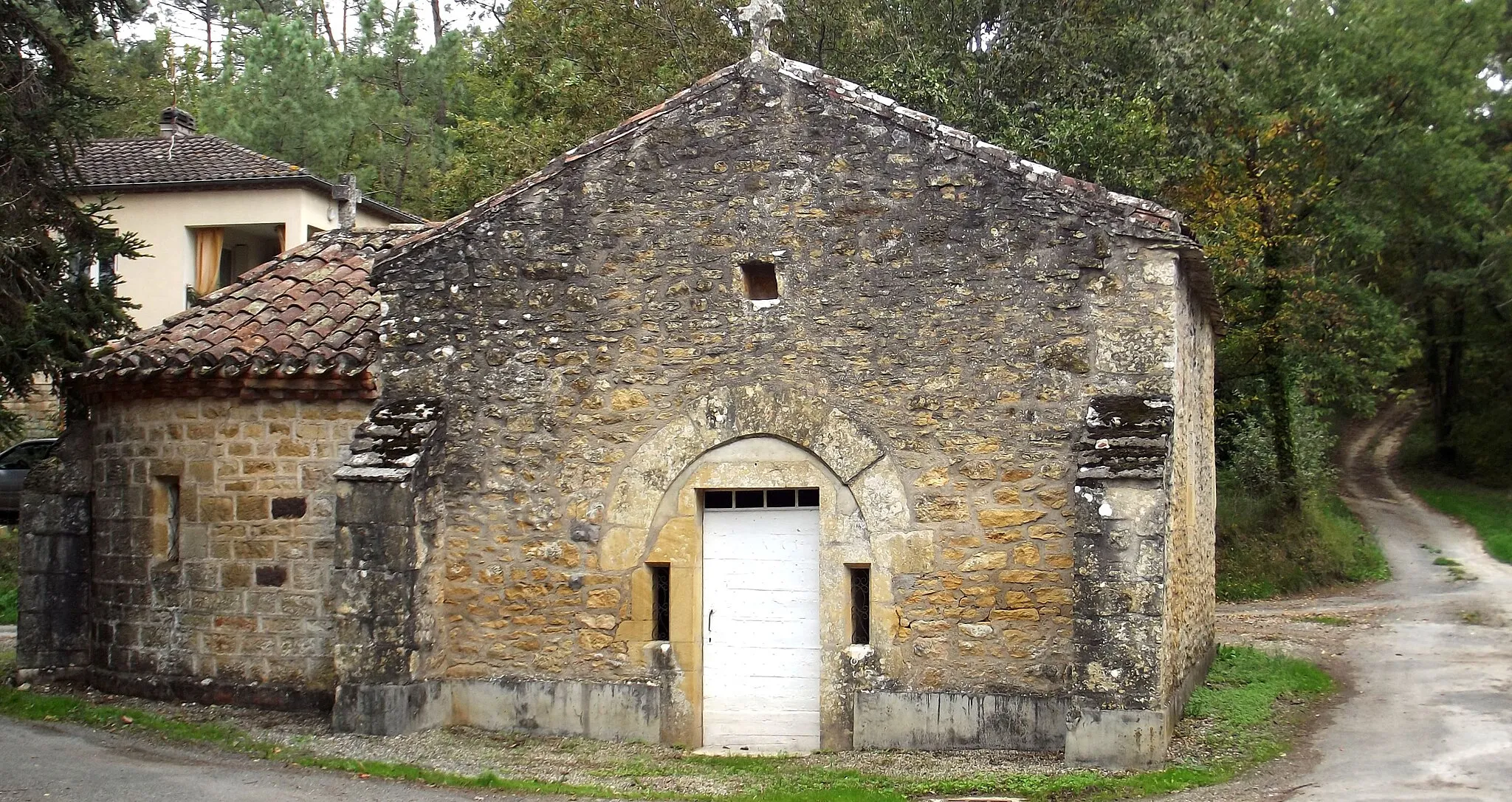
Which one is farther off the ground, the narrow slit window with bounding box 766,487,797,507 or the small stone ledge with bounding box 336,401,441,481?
the small stone ledge with bounding box 336,401,441,481

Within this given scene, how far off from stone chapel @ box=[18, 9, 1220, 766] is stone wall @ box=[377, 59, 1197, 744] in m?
0.02

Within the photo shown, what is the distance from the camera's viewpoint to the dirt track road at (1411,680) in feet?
29.0

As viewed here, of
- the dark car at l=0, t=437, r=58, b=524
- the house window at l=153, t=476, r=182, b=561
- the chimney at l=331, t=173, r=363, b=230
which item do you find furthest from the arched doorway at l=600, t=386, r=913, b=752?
the dark car at l=0, t=437, r=58, b=524

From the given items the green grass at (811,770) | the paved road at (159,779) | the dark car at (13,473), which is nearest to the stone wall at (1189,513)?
the green grass at (811,770)

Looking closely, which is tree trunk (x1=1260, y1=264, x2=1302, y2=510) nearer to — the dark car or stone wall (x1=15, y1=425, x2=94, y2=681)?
stone wall (x1=15, y1=425, x2=94, y2=681)

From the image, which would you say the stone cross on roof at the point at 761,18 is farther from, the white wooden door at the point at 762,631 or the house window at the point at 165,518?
the house window at the point at 165,518

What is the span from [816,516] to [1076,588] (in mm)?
2122

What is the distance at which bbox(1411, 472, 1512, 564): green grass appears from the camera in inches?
938

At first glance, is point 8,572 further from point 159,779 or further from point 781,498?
point 781,498

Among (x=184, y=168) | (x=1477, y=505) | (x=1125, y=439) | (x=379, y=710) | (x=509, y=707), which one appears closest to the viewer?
(x=1125, y=439)

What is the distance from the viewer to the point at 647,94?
2208 cm

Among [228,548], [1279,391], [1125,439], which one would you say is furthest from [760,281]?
[1279,391]

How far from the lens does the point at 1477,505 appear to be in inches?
1097

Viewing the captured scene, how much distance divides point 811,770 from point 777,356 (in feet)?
9.96
